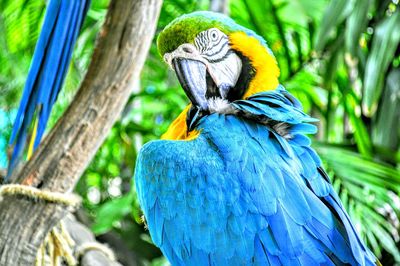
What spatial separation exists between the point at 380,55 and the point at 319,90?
0.30m

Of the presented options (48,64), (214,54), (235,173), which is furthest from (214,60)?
(48,64)

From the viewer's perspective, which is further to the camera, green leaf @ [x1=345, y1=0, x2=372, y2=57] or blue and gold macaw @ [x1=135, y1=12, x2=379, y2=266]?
green leaf @ [x1=345, y1=0, x2=372, y2=57]

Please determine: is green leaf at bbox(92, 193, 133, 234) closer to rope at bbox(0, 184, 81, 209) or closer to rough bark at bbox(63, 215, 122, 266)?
rough bark at bbox(63, 215, 122, 266)

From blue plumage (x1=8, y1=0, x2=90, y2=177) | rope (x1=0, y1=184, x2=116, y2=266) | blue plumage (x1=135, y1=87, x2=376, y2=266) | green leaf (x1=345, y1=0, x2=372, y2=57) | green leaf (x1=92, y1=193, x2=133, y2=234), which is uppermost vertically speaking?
green leaf (x1=345, y1=0, x2=372, y2=57)

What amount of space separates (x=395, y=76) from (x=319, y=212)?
3.33ft

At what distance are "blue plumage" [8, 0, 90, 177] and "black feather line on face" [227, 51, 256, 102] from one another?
1.04 ft

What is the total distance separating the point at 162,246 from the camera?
2.09 feet

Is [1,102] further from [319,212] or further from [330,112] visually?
[319,212]

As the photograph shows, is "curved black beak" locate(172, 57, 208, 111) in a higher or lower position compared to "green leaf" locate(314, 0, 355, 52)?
lower

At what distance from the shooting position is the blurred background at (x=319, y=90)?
1.34m

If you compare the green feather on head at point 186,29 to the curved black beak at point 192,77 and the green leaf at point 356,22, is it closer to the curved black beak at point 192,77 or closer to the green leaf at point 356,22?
the curved black beak at point 192,77

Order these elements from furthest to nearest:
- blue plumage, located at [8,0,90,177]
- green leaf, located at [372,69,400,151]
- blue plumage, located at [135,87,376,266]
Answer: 1. green leaf, located at [372,69,400,151]
2. blue plumage, located at [8,0,90,177]
3. blue plumage, located at [135,87,376,266]

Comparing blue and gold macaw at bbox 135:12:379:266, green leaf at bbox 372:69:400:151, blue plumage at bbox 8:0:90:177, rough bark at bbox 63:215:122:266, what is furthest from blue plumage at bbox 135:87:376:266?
green leaf at bbox 372:69:400:151

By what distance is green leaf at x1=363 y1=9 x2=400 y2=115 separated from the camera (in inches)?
51.0
